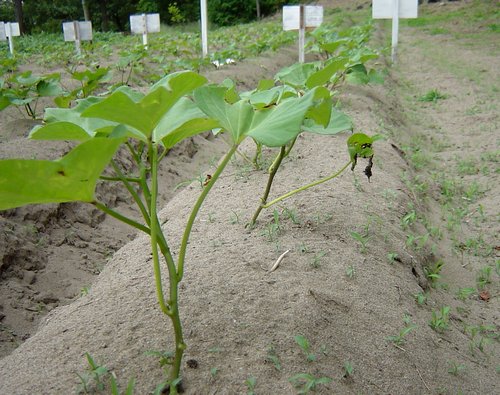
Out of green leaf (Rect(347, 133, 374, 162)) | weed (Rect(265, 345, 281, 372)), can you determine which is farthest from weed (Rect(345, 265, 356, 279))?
weed (Rect(265, 345, 281, 372))

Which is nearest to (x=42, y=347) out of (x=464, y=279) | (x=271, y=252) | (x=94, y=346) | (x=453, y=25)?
(x=94, y=346)

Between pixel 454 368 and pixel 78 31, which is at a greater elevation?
pixel 78 31

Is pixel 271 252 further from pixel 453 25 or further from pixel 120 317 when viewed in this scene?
pixel 453 25

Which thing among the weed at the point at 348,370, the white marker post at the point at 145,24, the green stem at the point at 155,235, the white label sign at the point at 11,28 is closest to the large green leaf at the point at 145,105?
the green stem at the point at 155,235

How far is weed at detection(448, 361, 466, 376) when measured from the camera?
2.08 meters

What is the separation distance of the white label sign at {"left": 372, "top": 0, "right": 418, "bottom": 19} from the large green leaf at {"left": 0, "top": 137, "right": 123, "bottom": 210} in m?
9.49

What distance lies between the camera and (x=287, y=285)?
2.20 metres

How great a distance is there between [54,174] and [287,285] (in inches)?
44.2

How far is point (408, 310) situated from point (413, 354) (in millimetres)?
306

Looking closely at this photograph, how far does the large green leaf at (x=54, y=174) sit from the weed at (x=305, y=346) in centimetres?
82

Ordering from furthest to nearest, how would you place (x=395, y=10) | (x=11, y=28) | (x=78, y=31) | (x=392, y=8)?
1. (x=11, y=28)
2. (x=392, y=8)
3. (x=395, y=10)
4. (x=78, y=31)

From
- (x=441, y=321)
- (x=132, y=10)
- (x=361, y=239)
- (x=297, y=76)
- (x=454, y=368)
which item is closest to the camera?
(x=454, y=368)

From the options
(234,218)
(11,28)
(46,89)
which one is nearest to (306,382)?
(234,218)

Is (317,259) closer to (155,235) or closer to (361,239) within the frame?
(361,239)
